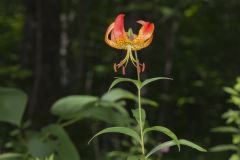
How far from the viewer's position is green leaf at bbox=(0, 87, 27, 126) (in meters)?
1.66

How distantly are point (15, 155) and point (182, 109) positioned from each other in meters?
6.69

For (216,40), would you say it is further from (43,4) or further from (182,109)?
(43,4)

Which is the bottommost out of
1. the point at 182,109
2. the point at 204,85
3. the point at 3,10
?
the point at 182,109

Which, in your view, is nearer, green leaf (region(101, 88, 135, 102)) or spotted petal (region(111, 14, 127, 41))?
spotted petal (region(111, 14, 127, 41))

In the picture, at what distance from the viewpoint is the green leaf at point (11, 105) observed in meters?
1.66

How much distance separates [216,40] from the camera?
7742 millimetres

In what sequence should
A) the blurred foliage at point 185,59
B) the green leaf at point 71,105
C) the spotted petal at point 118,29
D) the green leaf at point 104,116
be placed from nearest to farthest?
1. the spotted petal at point 118,29
2. the green leaf at point 104,116
3. the green leaf at point 71,105
4. the blurred foliage at point 185,59

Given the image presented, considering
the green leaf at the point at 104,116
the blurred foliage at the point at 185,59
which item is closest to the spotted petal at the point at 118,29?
the green leaf at the point at 104,116

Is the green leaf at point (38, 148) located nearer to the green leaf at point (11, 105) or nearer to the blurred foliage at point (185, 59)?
the green leaf at point (11, 105)

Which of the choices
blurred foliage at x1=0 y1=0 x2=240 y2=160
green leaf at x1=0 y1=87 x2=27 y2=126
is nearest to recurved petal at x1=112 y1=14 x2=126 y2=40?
green leaf at x1=0 y1=87 x2=27 y2=126

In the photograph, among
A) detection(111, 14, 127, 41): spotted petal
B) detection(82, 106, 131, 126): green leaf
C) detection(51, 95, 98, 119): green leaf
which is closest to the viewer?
detection(111, 14, 127, 41): spotted petal

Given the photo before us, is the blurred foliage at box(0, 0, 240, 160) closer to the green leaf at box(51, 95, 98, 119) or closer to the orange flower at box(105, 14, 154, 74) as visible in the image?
the green leaf at box(51, 95, 98, 119)

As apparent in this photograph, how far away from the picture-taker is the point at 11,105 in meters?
1.68

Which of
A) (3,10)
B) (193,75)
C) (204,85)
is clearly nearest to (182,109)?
(193,75)
